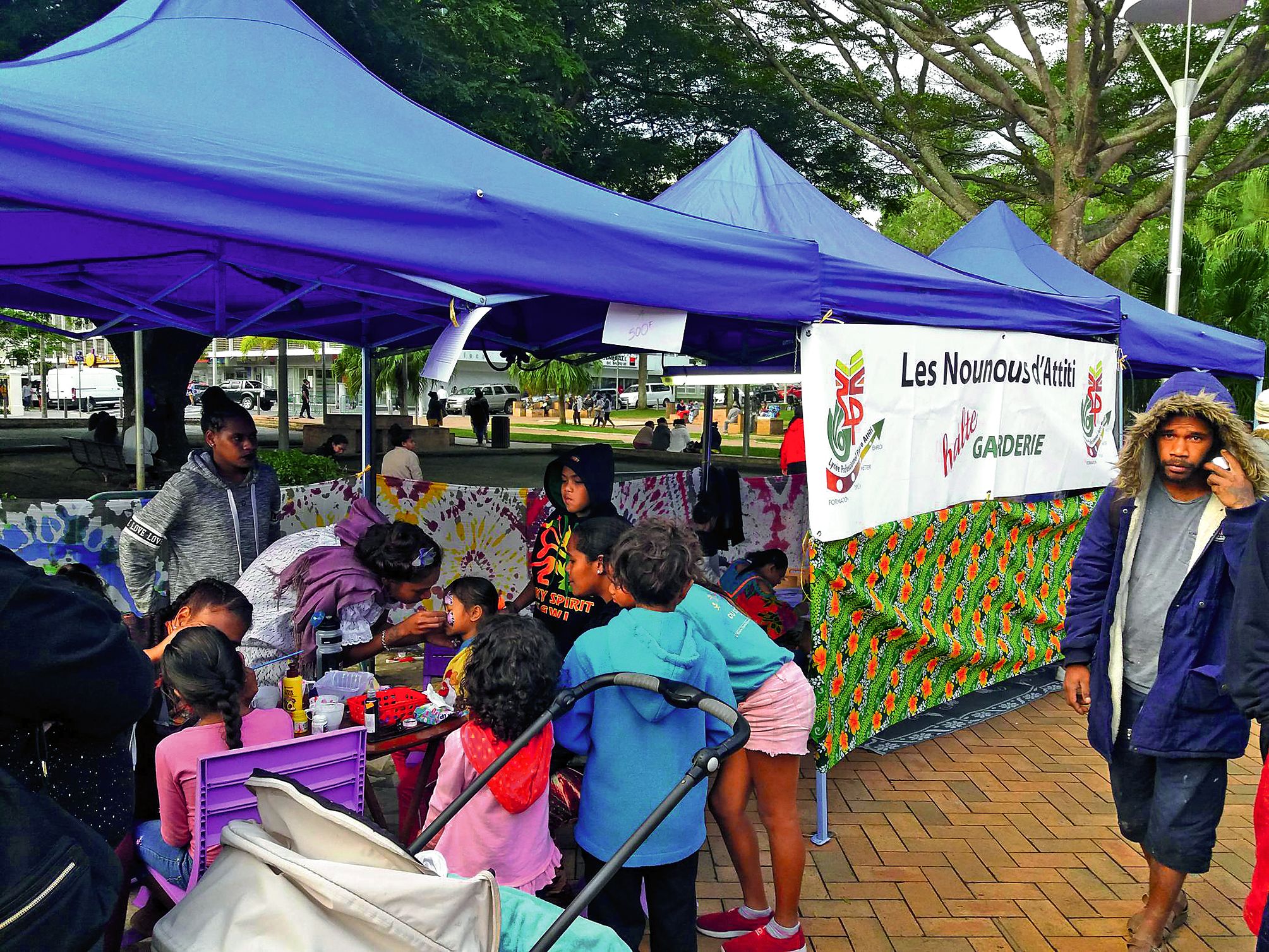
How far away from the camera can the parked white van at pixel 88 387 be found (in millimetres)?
48531

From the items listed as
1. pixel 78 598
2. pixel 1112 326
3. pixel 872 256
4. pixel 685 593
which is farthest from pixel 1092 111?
pixel 78 598

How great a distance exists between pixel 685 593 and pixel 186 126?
1.96m

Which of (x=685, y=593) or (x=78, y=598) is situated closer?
(x=78, y=598)

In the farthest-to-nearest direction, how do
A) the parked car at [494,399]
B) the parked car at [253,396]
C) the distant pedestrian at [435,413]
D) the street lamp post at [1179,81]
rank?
the parked car at [494,399], the parked car at [253,396], the distant pedestrian at [435,413], the street lamp post at [1179,81]

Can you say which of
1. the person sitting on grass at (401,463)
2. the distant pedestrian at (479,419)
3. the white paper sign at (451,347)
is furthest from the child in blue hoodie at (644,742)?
the distant pedestrian at (479,419)

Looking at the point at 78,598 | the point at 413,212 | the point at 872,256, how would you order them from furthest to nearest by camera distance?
the point at 872,256 → the point at 413,212 → the point at 78,598

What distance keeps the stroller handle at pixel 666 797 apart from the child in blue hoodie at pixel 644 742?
0.08 meters

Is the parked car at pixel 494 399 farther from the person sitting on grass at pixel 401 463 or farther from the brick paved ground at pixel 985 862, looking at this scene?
the brick paved ground at pixel 985 862

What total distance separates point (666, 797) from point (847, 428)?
89.7 inches

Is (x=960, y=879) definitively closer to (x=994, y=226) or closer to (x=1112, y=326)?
(x=1112, y=326)

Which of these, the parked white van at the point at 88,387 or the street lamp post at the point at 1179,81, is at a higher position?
the street lamp post at the point at 1179,81

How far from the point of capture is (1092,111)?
45.6 feet

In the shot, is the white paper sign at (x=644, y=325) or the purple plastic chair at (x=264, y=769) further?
the white paper sign at (x=644, y=325)

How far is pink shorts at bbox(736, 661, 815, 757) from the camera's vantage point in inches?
124
